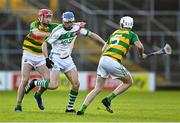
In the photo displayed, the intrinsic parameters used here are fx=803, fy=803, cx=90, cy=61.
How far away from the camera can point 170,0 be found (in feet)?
130

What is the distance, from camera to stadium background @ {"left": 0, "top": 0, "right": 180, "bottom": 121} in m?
35.1

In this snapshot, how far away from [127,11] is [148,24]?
1242 millimetres

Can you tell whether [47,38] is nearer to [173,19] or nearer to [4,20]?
[4,20]

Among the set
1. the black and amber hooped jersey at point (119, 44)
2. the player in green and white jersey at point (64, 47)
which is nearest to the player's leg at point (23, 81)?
the player in green and white jersey at point (64, 47)

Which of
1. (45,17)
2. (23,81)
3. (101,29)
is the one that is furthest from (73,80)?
(101,29)

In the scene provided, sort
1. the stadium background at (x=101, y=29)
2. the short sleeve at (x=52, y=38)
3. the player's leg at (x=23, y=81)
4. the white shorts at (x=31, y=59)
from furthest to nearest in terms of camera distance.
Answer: the stadium background at (x=101, y=29)
the white shorts at (x=31, y=59)
the player's leg at (x=23, y=81)
the short sleeve at (x=52, y=38)

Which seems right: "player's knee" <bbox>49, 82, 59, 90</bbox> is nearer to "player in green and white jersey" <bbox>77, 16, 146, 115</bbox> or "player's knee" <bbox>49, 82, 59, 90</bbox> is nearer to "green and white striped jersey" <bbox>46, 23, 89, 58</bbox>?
"green and white striped jersey" <bbox>46, 23, 89, 58</bbox>

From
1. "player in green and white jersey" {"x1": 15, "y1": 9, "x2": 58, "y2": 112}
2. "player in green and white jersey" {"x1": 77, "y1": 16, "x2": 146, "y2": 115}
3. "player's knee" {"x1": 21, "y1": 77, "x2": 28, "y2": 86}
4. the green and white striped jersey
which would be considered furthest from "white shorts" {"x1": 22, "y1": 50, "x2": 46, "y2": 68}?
"player in green and white jersey" {"x1": 77, "y1": 16, "x2": 146, "y2": 115}

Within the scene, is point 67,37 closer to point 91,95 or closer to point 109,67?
point 109,67

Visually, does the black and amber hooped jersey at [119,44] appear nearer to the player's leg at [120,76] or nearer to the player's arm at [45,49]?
the player's leg at [120,76]

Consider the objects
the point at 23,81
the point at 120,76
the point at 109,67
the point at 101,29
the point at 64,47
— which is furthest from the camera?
the point at 101,29

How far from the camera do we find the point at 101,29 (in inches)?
1437

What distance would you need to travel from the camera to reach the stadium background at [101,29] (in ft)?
115

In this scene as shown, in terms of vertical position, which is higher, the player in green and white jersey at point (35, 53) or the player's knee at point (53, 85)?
the player in green and white jersey at point (35, 53)
